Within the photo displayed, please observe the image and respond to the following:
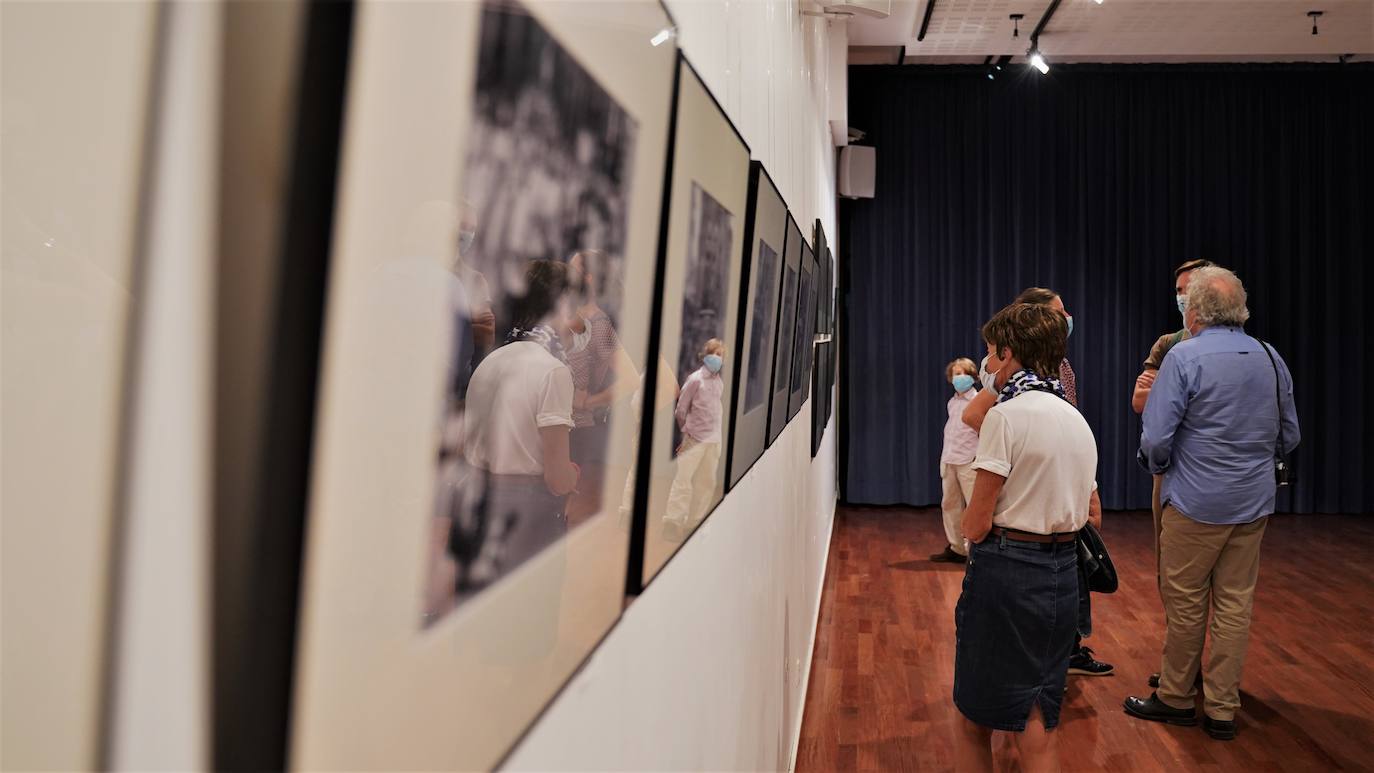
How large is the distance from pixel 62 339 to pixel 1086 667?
5.12 m

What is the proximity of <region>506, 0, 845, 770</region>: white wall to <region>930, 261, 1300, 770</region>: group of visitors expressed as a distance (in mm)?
627

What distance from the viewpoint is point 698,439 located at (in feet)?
4.58

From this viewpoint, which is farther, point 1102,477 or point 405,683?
point 1102,477

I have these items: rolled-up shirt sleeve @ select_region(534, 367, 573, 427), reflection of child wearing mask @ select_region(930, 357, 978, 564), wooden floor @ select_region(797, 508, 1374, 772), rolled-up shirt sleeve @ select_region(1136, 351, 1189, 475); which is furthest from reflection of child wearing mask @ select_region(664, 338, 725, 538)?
reflection of child wearing mask @ select_region(930, 357, 978, 564)

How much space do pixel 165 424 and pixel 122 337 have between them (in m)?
0.03

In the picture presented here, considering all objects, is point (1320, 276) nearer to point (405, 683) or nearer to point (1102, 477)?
point (1102, 477)

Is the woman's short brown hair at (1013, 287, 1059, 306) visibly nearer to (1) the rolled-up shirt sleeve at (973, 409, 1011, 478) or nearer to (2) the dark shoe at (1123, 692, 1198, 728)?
(1) the rolled-up shirt sleeve at (973, 409, 1011, 478)

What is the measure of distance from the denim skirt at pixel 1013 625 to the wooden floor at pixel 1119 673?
859 millimetres

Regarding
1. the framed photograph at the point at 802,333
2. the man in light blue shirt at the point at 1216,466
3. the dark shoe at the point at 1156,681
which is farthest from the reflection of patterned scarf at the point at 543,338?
the dark shoe at the point at 1156,681

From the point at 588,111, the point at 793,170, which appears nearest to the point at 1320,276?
the point at 793,170

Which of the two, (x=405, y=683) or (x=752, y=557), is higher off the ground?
(x=405, y=683)

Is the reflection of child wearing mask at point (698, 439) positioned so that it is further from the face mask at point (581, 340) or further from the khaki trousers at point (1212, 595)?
the khaki trousers at point (1212, 595)

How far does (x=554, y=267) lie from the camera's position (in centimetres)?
70

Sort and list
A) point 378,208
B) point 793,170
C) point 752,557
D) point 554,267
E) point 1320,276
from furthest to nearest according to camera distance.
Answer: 1. point 1320,276
2. point 793,170
3. point 752,557
4. point 554,267
5. point 378,208
